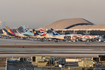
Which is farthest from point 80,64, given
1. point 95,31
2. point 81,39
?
point 95,31

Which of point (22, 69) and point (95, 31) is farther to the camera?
point (95, 31)

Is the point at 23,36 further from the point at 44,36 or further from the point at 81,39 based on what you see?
the point at 81,39

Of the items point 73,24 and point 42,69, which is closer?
point 42,69

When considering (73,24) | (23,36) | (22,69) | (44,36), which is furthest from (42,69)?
(73,24)

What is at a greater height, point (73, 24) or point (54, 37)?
point (73, 24)

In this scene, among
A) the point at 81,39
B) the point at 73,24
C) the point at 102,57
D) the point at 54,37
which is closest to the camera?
the point at 102,57

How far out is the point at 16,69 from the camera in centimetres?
1202

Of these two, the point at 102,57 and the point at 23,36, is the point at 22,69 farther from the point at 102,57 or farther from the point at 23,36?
the point at 23,36

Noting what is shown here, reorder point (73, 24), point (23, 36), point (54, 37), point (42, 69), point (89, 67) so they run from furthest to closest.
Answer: point (73, 24) < point (23, 36) < point (54, 37) < point (89, 67) < point (42, 69)

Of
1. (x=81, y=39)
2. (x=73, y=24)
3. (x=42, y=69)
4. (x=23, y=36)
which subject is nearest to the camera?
(x=42, y=69)

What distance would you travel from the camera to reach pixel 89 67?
500 inches

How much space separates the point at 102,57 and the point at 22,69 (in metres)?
8.57

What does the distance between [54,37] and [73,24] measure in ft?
352

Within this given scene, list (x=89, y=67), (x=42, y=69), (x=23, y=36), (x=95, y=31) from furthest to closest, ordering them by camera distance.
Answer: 1. (x=95, y=31)
2. (x=23, y=36)
3. (x=89, y=67)
4. (x=42, y=69)
